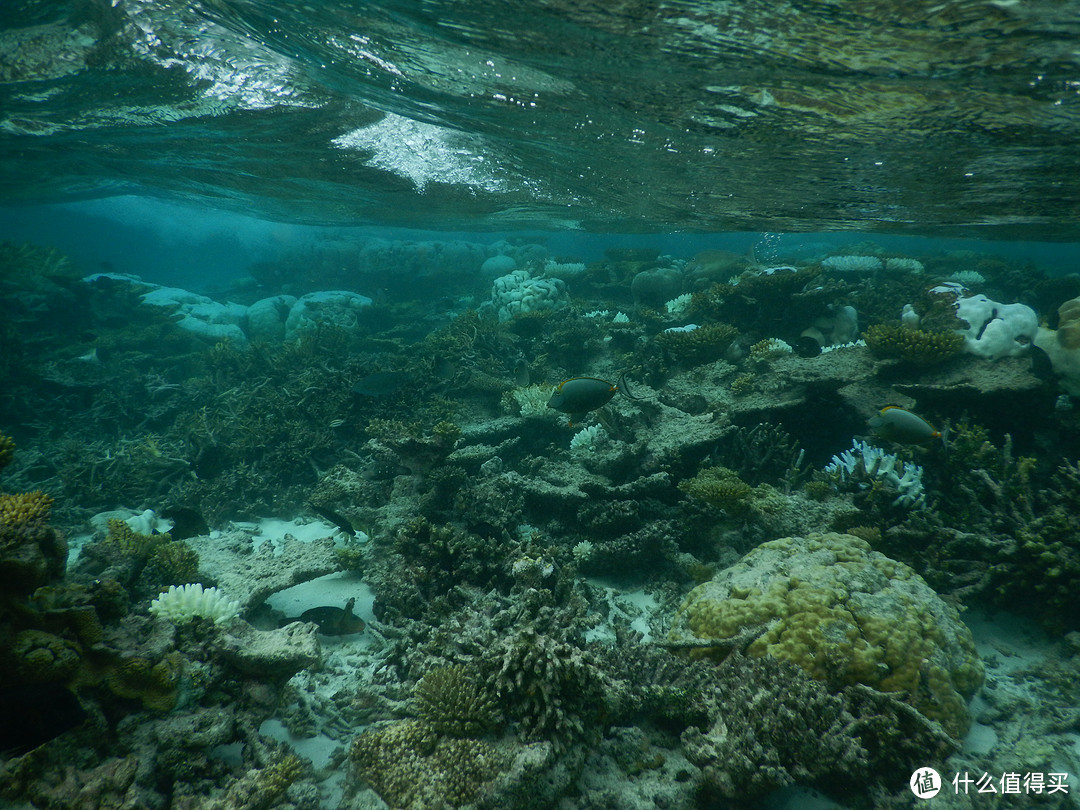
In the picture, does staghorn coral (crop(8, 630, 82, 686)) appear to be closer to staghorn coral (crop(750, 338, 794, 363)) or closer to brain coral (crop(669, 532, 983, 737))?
brain coral (crop(669, 532, 983, 737))

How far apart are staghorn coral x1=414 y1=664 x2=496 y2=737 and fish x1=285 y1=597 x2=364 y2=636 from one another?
1.75 meters

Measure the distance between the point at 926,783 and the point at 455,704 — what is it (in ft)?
9.18

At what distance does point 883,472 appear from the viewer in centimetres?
521

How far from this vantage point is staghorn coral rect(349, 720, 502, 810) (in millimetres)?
2455

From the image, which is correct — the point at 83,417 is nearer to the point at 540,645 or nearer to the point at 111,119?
the point at 111,119

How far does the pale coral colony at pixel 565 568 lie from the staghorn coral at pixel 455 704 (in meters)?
0.03

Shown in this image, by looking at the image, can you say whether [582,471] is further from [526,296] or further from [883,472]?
[526,296]

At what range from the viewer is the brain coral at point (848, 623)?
3121 mm

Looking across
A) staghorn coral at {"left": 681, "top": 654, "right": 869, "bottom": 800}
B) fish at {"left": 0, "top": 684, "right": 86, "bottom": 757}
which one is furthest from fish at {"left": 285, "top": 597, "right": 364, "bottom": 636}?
staghorn coral at {"left": 681, "top": 654, "right": 869, "bottom": 800}

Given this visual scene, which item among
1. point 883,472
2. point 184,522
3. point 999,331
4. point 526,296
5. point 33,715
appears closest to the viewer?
point 33,715

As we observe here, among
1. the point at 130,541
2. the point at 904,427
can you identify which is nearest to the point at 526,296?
the point at 904,427

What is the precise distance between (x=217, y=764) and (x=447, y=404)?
244 inches

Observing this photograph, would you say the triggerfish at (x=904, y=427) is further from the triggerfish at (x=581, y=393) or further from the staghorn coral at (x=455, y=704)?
the staghorn coral at (x=455, y=704)

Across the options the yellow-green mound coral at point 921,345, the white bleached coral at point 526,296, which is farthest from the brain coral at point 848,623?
the white bleached coral at point 526,296
